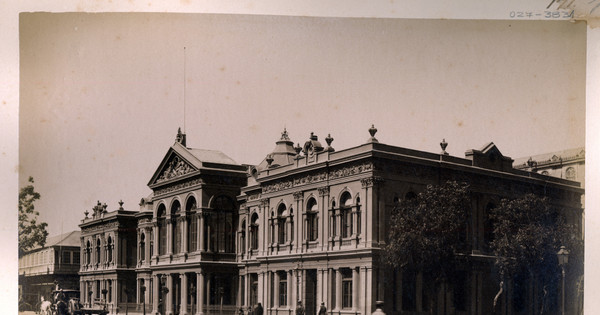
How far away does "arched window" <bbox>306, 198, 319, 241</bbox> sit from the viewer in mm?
11328

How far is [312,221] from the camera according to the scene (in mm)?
11391

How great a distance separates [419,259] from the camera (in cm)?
1053

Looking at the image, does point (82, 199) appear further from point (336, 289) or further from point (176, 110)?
point (336, 289)

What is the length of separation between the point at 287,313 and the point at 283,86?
3.19 meters

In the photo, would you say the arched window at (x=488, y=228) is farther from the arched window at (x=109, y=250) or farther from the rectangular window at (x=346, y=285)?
the arched window at (x=109, y=250)

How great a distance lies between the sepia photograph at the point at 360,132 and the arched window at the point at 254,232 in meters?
1.37

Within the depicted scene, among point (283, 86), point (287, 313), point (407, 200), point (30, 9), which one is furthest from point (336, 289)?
point (30, 9)

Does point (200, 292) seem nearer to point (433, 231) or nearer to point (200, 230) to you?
point (200, 230)

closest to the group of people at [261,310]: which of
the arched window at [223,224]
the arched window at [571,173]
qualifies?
the arched window at [223,224]

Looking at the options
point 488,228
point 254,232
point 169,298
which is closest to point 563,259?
point 488,228

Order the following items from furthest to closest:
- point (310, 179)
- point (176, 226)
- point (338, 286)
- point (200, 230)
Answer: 1. point (176, 226)
2. point (200, 230)
3. point (310, 179)
4. point (338, 286)

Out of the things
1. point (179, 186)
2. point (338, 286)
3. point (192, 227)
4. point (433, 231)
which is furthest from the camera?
point (192, 227)

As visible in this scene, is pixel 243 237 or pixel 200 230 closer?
pixel 243 237

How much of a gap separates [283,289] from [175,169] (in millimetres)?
2201
